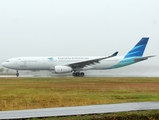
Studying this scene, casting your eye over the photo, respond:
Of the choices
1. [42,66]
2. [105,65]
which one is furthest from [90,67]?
[42,66]

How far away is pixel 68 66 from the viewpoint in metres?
43.6

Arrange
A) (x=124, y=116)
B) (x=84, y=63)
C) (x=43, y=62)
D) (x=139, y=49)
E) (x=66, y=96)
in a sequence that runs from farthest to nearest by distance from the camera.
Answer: (x=139, y=49)
(x=43, y=62)
(x=84, y=63)
(x=66, y=96)
(x=124, y=116)

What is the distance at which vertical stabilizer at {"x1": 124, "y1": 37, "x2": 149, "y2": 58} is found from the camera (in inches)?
1849

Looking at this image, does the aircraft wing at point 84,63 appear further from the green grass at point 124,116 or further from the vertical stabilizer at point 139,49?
the green grass at point 124,116

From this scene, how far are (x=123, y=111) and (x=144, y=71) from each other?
4955cm

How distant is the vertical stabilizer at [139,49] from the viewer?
46969mm

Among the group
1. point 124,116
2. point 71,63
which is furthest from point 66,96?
point 71,63

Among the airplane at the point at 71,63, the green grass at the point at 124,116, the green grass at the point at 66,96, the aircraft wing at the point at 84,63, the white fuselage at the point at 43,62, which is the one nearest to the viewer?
the green grass at the point at 124,116

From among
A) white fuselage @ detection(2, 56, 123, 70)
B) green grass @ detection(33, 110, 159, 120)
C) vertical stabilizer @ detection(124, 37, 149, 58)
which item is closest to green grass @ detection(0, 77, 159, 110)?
green grass @ detection(33, 110, 159, 120)

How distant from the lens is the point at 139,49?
1865 inches

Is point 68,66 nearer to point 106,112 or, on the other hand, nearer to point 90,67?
point 90,67

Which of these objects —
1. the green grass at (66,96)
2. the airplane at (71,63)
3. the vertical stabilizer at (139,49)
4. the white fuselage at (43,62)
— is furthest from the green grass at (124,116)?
the vertical stabilizer at (139,49)

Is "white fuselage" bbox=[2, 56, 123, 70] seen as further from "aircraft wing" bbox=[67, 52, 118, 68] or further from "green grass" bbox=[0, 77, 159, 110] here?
"green grass" bbox=[0, 77, 159, 110]

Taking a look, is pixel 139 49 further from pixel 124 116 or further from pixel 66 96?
pixel 124 116
